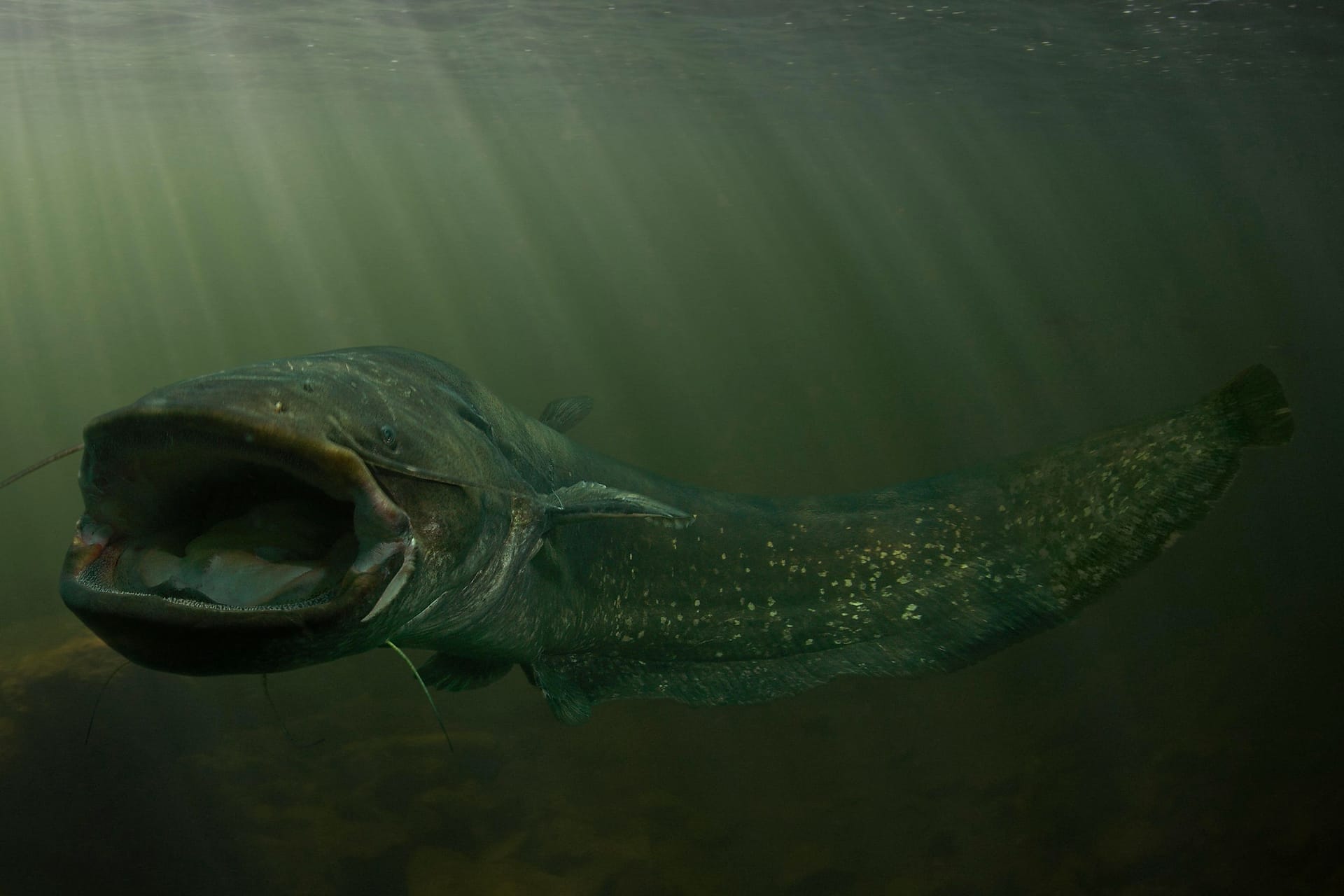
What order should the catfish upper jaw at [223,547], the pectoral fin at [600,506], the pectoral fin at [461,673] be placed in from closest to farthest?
the catfish upper jaw at [223,547] → the pectoral fin at [600,506] → the pectoral fin at [461,673]

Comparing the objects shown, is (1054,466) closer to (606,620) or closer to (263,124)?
Answer: (606,620)

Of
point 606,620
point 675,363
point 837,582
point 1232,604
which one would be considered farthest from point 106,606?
point 675,363

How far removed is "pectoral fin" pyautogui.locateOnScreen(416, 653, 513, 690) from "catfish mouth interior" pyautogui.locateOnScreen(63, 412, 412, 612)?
0.79 m

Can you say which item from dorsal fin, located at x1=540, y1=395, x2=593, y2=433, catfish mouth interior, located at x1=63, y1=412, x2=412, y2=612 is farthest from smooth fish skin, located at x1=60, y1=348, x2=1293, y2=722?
dorsal fin, located at x1=540, y1=395, x2=593, y2=433

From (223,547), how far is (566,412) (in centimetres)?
151

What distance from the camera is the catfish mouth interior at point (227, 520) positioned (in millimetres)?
1451

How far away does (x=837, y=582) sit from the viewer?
2.38 m

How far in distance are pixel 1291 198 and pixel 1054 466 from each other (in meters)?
86.3

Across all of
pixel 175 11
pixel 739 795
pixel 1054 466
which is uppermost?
pixel 1054 466

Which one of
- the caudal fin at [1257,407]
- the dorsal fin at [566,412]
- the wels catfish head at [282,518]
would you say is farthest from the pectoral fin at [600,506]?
the caudal fin at [1257,407]

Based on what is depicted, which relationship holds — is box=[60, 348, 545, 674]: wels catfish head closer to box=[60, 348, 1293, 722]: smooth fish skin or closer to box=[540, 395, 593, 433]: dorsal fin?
box=[60, 348, 1293, 722]: smooth fish skin

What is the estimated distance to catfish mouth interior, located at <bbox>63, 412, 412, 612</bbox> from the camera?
4.76 ft

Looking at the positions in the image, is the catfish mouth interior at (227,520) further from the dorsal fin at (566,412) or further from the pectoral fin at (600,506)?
the dorsal fin at (566,412)

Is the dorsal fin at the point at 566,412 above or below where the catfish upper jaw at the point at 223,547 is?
below
